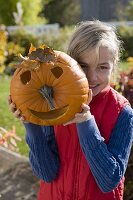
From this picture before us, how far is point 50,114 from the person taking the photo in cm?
183

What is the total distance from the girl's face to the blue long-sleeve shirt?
0.16 m

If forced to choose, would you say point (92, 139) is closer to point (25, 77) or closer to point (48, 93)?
point (48, 93)

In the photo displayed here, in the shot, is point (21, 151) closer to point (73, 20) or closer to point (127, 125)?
point (127, 125)

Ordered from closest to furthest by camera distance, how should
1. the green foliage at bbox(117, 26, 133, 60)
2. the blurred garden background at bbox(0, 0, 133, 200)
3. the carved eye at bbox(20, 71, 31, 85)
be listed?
the carved eye at bbox(20, 71, 31, 85)
the blurred garden background at bbox(0, 0, 133, 200)
the green foliage at bbox(117, 26, 133, 60)

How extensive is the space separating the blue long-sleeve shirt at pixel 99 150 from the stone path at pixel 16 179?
2057 millimetres

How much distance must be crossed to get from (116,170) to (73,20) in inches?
944

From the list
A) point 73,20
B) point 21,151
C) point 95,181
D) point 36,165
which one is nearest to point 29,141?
point 36,165

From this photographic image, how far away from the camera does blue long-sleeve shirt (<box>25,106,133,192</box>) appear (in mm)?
1832

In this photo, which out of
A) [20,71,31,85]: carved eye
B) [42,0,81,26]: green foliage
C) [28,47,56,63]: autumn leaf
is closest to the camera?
[28,47,56,63]: autumn leaf

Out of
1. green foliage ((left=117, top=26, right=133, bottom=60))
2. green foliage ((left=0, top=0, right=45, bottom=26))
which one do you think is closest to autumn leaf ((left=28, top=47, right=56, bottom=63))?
green foliage ((left=117, top=26, right=133, bottom=60))

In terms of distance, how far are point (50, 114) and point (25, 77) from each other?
0.17 metres

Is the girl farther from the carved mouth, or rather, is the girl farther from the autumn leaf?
the autumn leaf

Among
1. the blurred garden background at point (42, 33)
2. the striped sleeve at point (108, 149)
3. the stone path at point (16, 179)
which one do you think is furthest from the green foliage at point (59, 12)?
the striped sleeve at point (108, 149)

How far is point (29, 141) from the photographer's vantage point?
206cm
